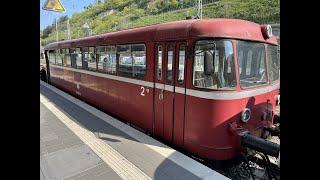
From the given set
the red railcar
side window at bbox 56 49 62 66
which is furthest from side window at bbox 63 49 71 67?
the red railcar

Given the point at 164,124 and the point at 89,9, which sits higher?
the point at 89,9

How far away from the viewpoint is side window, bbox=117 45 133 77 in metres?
7.70

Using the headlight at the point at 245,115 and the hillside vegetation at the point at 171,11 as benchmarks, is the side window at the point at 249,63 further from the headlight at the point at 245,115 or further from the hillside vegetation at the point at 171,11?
the hillside vegetation at the point at 171,11

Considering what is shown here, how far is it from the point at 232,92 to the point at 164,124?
1.69 m

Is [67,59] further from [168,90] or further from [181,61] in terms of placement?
[181,61]

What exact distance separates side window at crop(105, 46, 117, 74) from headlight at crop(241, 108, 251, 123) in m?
4.10

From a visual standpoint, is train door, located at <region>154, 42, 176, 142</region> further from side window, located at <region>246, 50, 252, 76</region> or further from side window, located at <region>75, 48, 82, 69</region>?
side window, located at <region>75, 48, 82, 69</region>

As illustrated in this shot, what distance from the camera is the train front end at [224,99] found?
5.28m

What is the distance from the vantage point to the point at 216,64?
17.3 ft

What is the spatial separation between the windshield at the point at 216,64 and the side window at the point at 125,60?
2.63m

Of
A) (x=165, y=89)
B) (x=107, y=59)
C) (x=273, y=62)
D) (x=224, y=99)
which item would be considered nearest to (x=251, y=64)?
(x=273, y=62)
